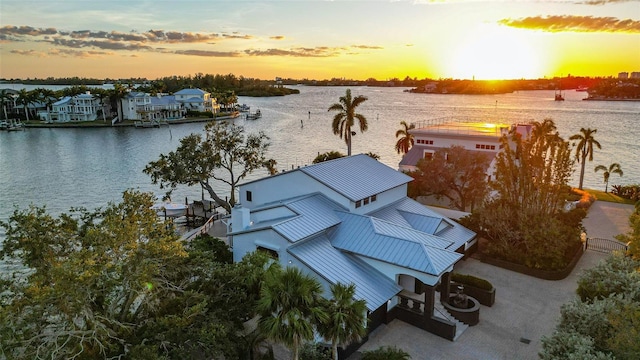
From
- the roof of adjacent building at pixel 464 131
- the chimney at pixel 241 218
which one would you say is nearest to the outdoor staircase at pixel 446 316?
the chimney at pixel 241 218

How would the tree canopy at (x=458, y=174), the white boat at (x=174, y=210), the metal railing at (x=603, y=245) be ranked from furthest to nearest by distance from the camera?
the white boat at (x=174, y=210)
the tree canopy at (x=458, y=174)
the metal railing at (x=603, y=245)

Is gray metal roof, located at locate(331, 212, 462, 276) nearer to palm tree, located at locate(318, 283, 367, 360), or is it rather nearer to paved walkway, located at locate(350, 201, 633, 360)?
paved walkway, located at locate(350, 201, 633, 360)

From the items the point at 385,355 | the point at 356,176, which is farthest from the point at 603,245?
the point at 385,355

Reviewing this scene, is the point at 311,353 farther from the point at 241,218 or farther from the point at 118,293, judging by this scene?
the point at 241,218

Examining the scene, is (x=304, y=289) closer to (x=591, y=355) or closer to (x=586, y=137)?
(x=591, y=355)

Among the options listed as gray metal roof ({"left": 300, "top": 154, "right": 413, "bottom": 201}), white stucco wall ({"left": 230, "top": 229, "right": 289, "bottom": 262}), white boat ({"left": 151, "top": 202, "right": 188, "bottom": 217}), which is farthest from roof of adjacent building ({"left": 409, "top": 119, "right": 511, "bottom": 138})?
white stucco wall ({"left": 230, "top": 229, "right": 289, "bottom": 262})

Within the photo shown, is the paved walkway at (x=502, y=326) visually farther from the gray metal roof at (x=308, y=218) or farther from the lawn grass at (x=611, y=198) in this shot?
the lawn grass at (x=611, y=198)

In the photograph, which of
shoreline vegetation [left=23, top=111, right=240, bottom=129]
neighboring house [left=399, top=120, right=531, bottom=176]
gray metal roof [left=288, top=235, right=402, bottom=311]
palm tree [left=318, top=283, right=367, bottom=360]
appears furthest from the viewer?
shoreline vegetation [left=23, top=111, right=240, bottom=129]
